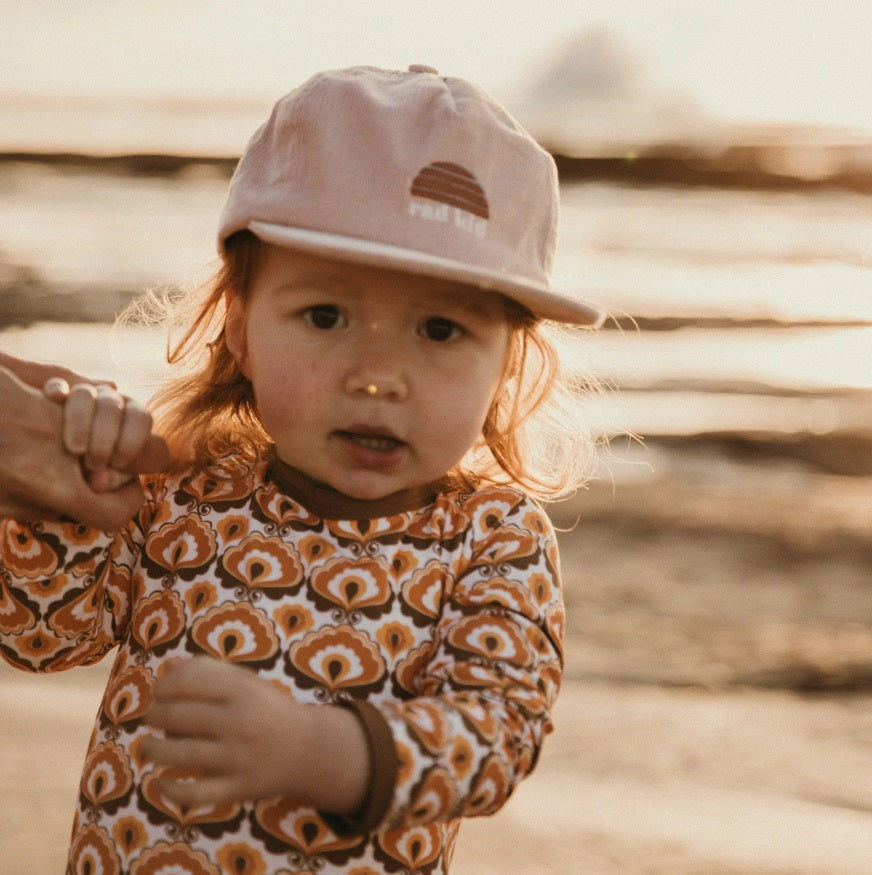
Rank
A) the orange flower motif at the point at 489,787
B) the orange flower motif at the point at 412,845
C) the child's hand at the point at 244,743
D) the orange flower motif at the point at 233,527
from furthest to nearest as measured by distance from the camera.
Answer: the orange flower motif at the point at 233,527 → the orange flower motif at the point at 412,845 → the orange flower motif at the point at 489,787 → the child's hand at the point at 244,743

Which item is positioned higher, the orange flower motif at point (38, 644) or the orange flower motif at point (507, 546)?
the orange flower motif at point (507, 546)

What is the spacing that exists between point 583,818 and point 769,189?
4.80 meters

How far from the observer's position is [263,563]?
1281 mm

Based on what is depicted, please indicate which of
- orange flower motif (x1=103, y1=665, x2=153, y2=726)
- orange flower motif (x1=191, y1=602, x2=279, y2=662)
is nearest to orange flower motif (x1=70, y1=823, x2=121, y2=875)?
orange flower motif (x1=103, y1=665, x2=153, y2=726)

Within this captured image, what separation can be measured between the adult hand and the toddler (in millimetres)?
19

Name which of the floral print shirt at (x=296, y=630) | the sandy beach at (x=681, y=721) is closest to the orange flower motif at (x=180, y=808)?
the floral print shirt at (x=296, y=630)

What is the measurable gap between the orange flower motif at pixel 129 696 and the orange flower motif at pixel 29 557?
0.14 meters

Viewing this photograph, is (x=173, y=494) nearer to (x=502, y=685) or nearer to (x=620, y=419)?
(x=502, y=685)

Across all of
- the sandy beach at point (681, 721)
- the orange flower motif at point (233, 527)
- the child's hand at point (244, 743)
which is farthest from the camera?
the sandy beach at point (681, 721)

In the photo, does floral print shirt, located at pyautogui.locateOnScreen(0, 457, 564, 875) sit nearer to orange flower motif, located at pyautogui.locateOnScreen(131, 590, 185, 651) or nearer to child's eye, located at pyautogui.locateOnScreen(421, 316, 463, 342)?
orange flower motif, located at pyautogui.locateOnScreen(131, 590, 185, 651)

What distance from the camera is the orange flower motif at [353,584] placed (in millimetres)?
1256

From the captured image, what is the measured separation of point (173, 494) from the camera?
1.36 metres

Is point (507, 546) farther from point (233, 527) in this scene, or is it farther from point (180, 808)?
point (180, 808)

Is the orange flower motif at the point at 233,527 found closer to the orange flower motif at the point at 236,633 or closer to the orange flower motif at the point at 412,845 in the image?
the orange flower motif at the point at 236,633
